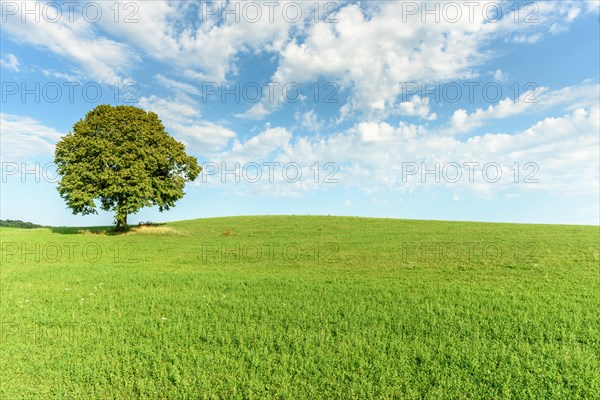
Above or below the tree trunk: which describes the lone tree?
above

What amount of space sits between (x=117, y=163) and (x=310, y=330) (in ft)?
122

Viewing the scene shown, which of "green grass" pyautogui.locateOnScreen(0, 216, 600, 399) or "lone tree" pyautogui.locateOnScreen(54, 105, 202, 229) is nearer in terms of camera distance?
"green grass" pyautogui.locateOnScreen(0, 216, 600, 399)

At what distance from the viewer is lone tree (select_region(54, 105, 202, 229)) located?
40.5 m

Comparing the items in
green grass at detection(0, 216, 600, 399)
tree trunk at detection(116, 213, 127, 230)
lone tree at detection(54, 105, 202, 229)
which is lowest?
green grass at detection(0, 216, 600, 399)

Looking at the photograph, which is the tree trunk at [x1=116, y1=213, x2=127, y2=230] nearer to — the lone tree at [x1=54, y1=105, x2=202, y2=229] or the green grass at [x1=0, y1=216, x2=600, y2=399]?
the lone tree at [x1=54, y1=105, x2=202, y2=229]

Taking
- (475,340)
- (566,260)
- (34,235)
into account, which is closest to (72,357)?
(475,340)

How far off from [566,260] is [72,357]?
23.6 meters

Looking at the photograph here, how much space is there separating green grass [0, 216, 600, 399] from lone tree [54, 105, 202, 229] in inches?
796

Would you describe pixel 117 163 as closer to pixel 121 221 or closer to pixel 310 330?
pixel 121 221

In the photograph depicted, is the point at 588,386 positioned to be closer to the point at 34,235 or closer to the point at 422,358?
the point at 422,358

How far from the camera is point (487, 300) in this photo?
1316cm

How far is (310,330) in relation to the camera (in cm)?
1093

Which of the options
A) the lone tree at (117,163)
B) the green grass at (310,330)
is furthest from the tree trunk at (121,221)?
the green grass at (310,330)

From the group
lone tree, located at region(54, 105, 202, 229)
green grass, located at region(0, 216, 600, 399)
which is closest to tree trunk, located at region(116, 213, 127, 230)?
lone tree, located at region(54, 105, 202, 229)
